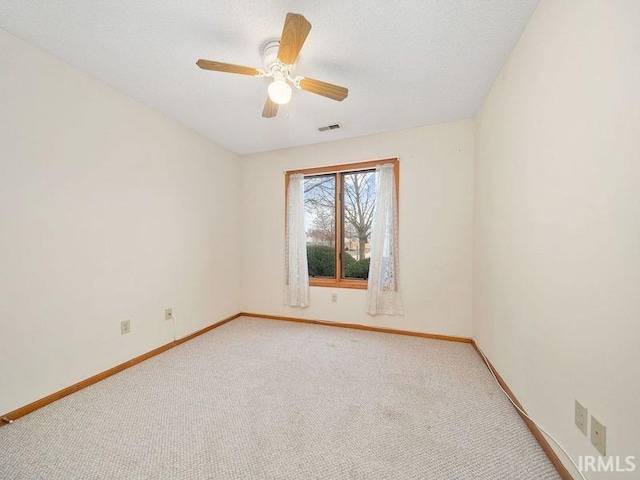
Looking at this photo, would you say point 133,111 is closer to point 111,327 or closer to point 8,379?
point 111,327

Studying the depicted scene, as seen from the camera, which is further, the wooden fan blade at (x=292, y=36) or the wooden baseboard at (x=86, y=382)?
the wooden baseboard at (x=86, y=382)

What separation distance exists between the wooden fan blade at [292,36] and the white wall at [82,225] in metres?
1.70

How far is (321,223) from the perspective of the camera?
3506 millimetres

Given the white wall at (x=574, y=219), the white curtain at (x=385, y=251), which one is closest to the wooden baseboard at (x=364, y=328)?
the white curtain at (x=385, y=251)

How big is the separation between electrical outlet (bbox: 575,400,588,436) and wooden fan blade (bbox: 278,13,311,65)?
2123mm

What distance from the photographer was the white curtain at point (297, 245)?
3.41m

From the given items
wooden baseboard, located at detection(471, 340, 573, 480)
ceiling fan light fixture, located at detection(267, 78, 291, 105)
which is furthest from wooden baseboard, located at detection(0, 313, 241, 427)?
wooden baseboard, located at detection(471, 340, 573, 480)

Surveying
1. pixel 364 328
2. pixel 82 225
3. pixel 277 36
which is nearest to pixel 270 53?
pixel 277 36

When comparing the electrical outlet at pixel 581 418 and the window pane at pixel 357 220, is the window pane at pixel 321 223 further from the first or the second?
the electrical outlet at pixel 581 418

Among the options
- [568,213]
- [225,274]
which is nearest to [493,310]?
[568,213]

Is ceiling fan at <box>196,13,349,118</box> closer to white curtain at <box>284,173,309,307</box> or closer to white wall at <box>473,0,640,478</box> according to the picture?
white wall at <box>473,0,640,478</box>

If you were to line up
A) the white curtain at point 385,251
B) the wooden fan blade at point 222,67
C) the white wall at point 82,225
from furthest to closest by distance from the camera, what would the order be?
the white curtain at point 385,251 → the white wall at point 82,225 → the wooden fan blade at point 222,67

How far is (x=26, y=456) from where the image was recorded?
1.29m

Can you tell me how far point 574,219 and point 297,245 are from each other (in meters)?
2.74
